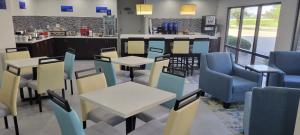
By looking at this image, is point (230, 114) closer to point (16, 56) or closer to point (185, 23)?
point (16, 56)

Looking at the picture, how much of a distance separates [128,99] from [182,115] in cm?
65

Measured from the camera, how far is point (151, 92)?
90.7 inches

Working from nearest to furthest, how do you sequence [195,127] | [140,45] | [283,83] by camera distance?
1. [195,127]
2. [283,83]
3. [140,45]

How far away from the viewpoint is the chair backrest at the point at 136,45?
5.57 metres

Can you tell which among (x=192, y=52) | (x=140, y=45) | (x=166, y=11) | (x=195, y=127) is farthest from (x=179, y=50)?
(x=166, y=11)

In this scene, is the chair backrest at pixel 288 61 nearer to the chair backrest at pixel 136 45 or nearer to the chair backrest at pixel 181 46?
the chair backrest at pixel 181 46

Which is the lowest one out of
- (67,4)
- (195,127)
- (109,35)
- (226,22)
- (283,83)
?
(195,127)

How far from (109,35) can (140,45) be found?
2515 mm

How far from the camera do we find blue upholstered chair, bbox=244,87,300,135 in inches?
80.7

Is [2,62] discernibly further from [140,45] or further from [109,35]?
[109,35]

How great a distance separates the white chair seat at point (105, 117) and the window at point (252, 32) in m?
4.99

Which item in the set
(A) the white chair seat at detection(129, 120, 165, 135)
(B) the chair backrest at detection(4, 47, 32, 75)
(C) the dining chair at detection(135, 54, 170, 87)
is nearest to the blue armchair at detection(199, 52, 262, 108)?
(C) the dining chair at detection(135, 54, 170, 87)

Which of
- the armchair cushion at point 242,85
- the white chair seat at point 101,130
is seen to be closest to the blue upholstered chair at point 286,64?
the armchair cushion at point 242,85

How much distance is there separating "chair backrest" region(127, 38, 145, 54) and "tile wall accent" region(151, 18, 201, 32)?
351cm
